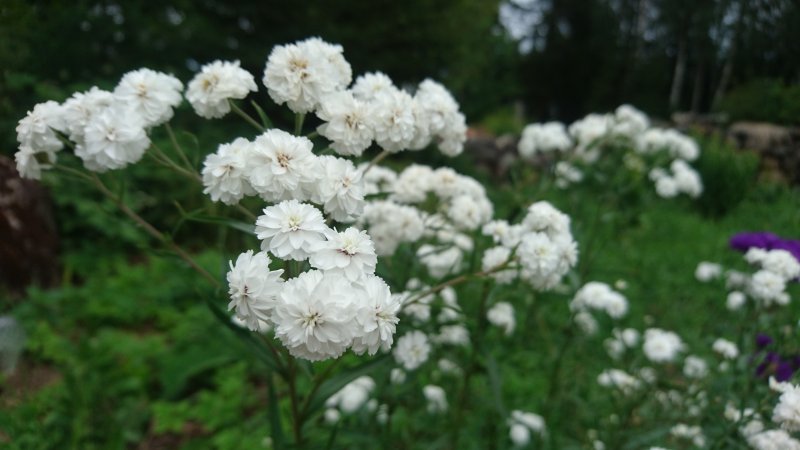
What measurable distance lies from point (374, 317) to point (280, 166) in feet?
1.18

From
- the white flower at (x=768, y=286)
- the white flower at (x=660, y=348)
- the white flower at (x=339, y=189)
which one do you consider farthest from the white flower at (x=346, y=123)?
the white flower at (x=660, y=348)

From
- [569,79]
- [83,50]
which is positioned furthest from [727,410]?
[569,79]

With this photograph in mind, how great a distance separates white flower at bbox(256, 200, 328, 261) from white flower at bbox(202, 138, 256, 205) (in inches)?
6.1

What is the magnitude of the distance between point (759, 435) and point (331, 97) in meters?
1.36

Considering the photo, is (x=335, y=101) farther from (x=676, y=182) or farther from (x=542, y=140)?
(x=676, y=182)

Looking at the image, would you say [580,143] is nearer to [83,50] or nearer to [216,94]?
[216,94]

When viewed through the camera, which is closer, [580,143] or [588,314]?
[588,314]

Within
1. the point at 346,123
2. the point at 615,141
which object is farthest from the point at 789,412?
the point at 615,141

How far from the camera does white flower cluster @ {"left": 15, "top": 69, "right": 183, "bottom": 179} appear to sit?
1.32 metres

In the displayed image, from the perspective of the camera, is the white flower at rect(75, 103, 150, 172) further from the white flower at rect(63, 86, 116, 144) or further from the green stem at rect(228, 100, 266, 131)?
the green stem at rect(228, 100, 266, 131)

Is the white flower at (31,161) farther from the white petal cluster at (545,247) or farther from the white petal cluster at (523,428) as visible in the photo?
the white petal cluster at (523,428)

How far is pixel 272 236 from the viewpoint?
3.53 feet

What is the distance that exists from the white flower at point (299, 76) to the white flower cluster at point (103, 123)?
281 mm

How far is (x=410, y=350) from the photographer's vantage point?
5.73ft
